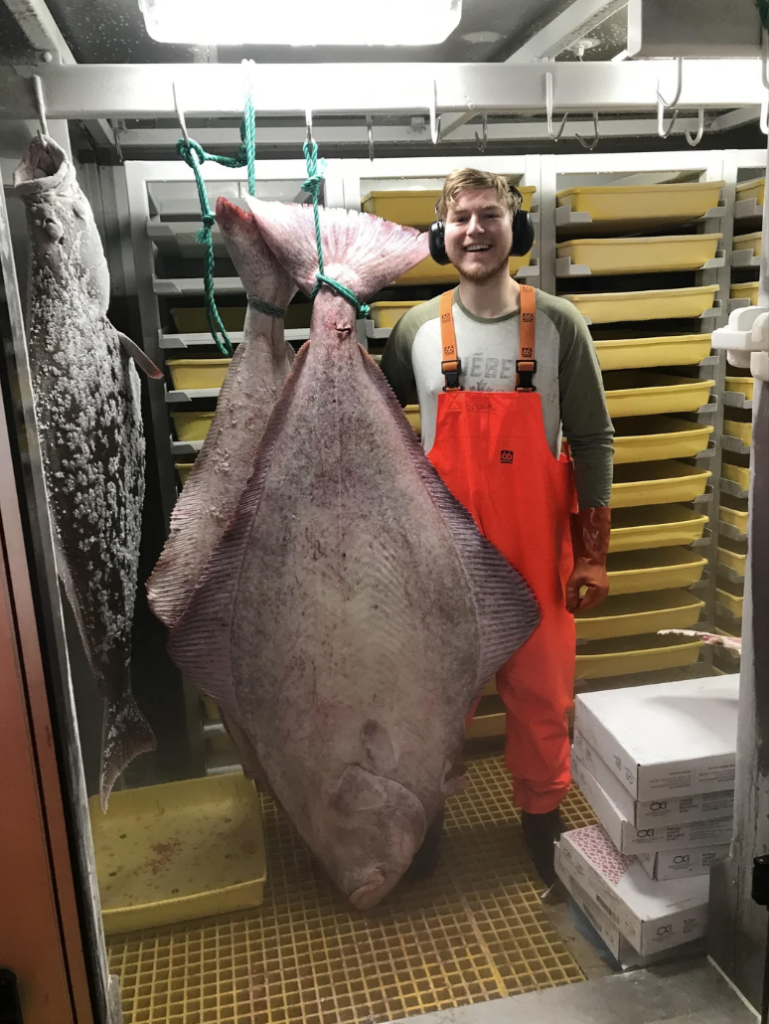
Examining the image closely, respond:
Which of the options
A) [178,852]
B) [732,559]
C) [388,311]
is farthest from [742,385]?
→ [178,852]

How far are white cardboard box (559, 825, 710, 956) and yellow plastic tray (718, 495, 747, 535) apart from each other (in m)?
0.89

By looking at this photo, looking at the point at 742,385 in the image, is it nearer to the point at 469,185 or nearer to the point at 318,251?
the point at 469,185

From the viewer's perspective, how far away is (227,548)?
3.90 ft

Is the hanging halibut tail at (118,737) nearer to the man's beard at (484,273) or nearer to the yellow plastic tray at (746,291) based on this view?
the man's beard at (484,273)

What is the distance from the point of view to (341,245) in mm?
1196

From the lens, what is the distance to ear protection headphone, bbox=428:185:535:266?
55.2 inches

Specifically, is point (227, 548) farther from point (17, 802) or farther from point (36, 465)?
point (17, 802)

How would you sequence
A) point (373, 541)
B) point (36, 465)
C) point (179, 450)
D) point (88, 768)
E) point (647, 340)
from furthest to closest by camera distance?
point (647, 340) → point (179, 450) → point (88, 768) → point (373, 541) → point (36, 465)

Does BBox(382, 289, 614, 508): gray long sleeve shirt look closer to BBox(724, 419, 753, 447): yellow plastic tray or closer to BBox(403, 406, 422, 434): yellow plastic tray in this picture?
BBox(403, 406, 422, 434): yellow plastic tray

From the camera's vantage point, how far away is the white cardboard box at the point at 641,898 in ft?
4.55

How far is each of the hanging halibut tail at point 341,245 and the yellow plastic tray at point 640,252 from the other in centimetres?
74

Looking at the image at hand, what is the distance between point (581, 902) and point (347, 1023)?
0.54 metres

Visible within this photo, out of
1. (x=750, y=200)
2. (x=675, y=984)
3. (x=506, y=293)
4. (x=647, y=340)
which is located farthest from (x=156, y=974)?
(x=750, y=200)

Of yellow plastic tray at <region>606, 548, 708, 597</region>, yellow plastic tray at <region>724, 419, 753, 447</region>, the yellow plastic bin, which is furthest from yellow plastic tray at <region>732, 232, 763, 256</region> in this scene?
yellow plastic tray at <region>606, 548, 708, 597</region>
